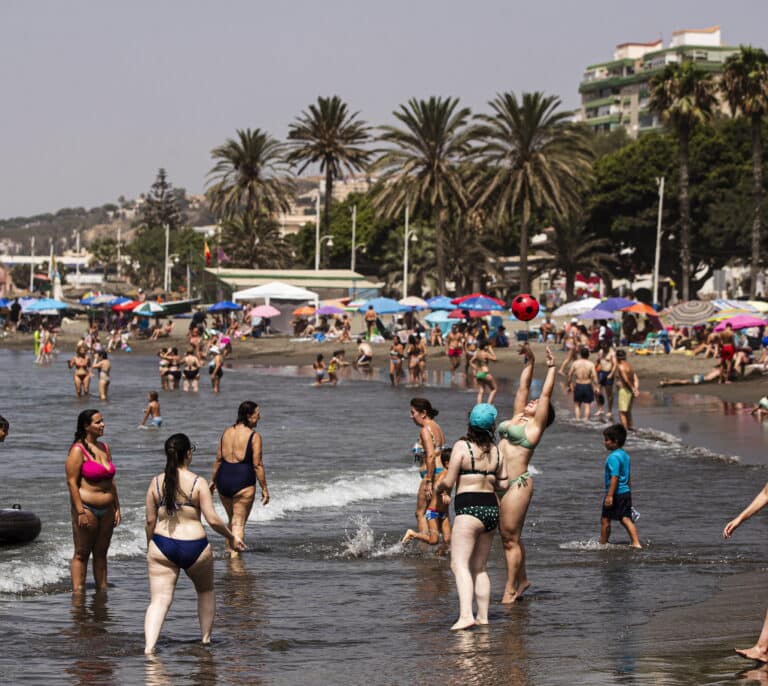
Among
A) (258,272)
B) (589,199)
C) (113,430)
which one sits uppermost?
(589,199)

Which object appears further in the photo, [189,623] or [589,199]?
[589,199]

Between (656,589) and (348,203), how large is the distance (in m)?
98.9

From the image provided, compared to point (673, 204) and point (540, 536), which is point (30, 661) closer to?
point (540, 536)

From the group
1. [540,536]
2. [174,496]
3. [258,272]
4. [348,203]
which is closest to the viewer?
[174,496]

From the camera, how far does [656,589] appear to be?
421 inches

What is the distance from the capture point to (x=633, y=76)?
534 feet

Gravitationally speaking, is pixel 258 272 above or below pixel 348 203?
below

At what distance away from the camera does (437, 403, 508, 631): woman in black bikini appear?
8.78 m

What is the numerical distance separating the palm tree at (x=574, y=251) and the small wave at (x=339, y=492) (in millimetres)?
59827

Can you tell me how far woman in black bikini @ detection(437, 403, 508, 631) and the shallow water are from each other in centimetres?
41

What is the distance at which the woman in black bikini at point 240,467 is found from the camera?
11914 mm

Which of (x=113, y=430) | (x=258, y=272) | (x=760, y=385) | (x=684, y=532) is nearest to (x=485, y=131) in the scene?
(x=258, y=272)

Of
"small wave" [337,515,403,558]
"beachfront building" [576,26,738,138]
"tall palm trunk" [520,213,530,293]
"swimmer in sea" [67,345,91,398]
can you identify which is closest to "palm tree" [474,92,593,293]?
"tall palm trunk" [520,213,530,293]

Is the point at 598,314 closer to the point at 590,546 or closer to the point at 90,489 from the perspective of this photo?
the point at 590,546
